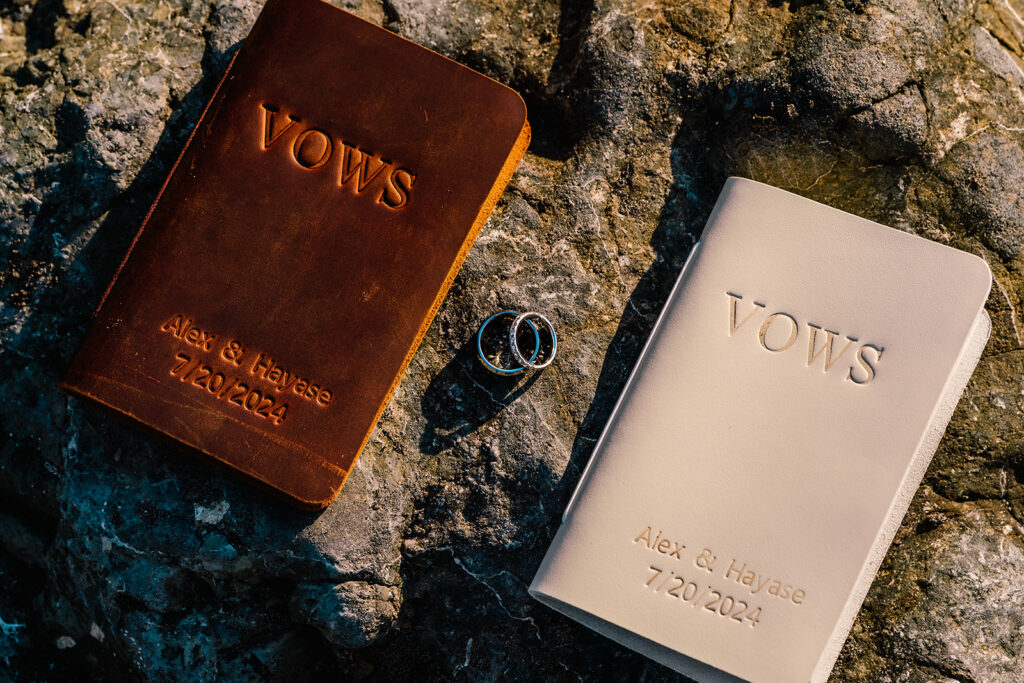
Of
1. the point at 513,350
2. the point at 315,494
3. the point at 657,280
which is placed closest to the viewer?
the point at 315,494

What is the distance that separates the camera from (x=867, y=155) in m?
1.62

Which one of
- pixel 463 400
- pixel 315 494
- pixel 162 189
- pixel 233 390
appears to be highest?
pixel 162 189

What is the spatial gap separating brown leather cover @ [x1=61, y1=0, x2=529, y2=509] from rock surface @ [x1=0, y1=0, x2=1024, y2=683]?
0.15 m

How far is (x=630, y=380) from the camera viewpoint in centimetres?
156

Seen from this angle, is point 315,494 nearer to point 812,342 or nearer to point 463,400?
point 463,400

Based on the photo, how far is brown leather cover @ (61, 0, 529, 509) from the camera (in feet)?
4.72

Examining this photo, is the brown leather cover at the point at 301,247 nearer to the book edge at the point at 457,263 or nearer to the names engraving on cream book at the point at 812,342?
the book edge at the point at 457,263

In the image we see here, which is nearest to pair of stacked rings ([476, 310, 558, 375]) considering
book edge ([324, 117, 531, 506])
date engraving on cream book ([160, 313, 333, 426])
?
book edge ([324, 117, 531, 506])

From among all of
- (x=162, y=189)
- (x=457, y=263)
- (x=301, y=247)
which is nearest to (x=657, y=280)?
(x=457, y=263)

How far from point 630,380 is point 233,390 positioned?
2.70 ft

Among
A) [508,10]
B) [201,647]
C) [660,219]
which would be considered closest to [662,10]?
[508,10]

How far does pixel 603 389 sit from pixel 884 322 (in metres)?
0.61

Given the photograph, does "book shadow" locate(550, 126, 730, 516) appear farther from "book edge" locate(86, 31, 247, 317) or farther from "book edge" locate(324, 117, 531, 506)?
"book edge" locate(86, 31, 247, 317)

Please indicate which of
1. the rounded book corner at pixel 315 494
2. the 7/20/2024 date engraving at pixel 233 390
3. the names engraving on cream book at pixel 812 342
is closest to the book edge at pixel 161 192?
the 7/20/2024 date engraving at pixel 233 390
